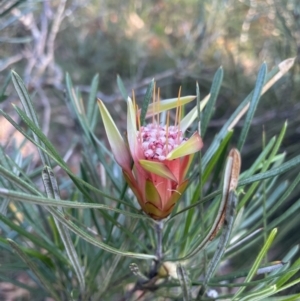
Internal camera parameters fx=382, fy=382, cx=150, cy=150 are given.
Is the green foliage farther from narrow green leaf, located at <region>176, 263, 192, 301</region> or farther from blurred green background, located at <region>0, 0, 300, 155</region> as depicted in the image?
blurred green background, located at <region>0, 0, 300, 155</region>

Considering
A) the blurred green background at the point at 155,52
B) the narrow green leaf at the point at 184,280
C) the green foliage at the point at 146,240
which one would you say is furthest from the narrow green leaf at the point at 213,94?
the blurred green background at the point at 155,52

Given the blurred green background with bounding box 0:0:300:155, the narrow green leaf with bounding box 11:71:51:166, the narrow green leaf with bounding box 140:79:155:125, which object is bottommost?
the blurred green background with bounding box 0:0:300:155

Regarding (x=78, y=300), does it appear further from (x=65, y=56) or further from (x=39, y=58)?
(x=65, y=56)

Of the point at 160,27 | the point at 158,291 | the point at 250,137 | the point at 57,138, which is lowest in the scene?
the point at 57,138

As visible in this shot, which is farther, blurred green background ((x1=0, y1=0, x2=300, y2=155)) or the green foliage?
blurred green background ((x1=0, y1=0, x2=300, y2=155))

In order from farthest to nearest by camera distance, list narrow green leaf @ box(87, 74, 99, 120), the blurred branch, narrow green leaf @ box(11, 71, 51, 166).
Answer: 1. the blurred branch
2. narrow green leaf @ box(87, 74, 99, 120)
3. narrow green leaf @ box(11, 71, 51, 166)

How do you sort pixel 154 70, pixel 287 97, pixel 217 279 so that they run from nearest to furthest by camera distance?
pixel 217 279 < pixel 287 97 < pixel 154 70

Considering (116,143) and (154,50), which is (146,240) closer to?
(116,143)

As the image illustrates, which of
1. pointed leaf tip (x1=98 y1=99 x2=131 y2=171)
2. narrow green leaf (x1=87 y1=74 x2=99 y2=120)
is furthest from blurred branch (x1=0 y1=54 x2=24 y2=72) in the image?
pointed leaf tip (x1=98 y1=99 x2=131 y2=171)

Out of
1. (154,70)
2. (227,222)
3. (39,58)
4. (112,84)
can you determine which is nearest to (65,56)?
(112,84)

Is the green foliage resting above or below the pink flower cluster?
below

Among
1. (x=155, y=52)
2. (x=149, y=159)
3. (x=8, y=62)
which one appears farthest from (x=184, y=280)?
(x=155, y=52)
